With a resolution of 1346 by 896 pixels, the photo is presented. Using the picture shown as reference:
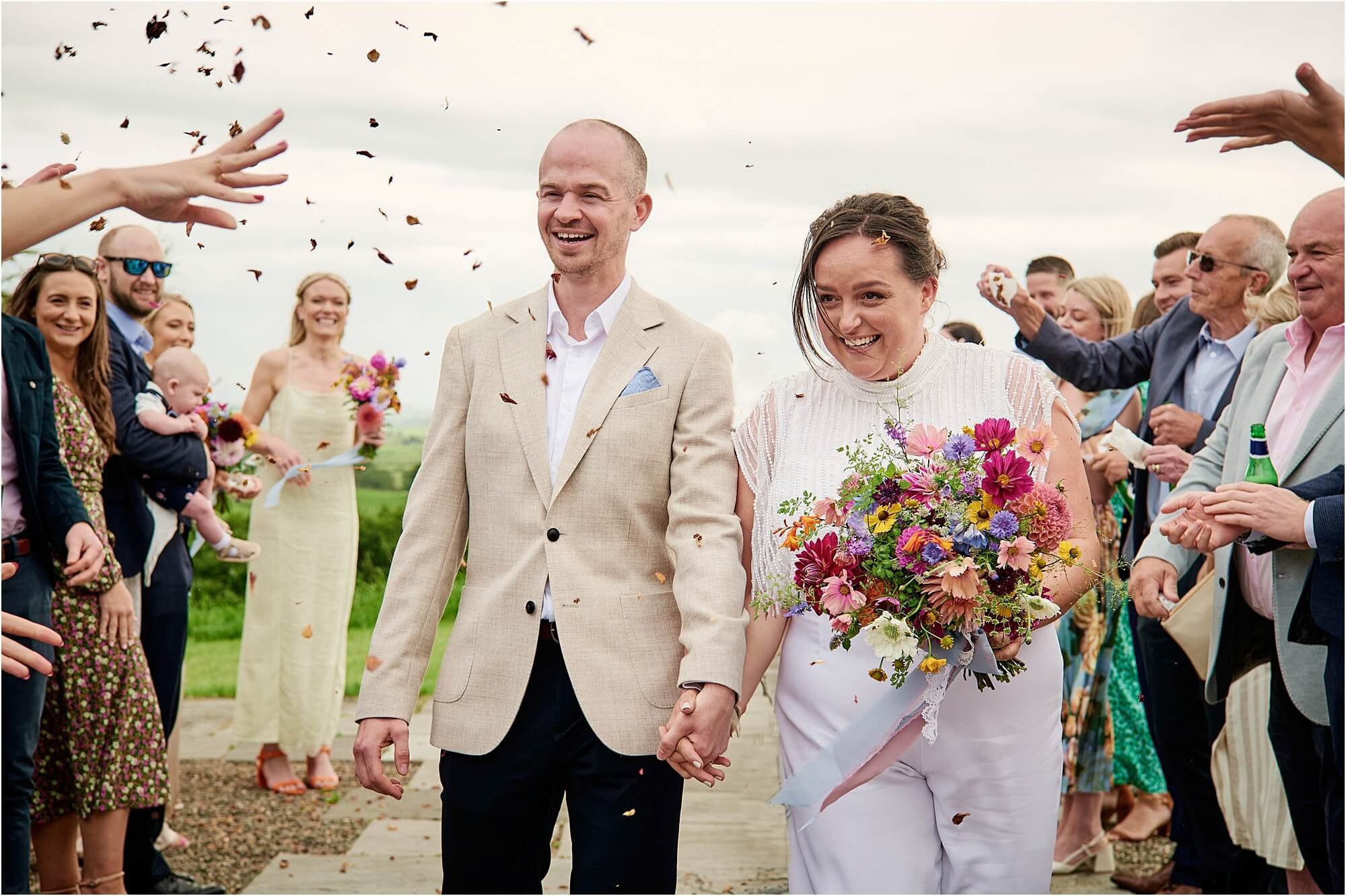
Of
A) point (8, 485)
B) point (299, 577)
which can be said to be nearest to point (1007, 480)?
point (8, 485)

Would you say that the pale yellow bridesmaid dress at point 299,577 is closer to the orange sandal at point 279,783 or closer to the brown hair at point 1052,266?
the orange sandal at point 279,783

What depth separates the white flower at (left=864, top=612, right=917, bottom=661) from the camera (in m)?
2.85

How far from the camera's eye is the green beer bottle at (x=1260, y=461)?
398cm

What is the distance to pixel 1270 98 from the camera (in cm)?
331

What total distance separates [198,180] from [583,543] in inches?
46.2

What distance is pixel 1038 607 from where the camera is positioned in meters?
2.89

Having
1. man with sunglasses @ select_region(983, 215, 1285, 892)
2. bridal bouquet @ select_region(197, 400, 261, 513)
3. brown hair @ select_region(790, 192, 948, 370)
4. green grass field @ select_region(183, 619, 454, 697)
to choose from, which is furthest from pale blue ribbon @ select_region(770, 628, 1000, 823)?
green grass field @ select_region(183, 619, 454, 697)

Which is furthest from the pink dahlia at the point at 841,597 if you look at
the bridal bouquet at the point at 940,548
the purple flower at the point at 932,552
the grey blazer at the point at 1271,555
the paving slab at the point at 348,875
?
the paving slab at the point at 348,875

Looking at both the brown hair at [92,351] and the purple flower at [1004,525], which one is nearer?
the purple flower at [1004,525]

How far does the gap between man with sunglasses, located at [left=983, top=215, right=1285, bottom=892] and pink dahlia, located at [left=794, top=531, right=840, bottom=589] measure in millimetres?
2314

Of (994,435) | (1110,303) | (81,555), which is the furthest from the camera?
(1110,303)

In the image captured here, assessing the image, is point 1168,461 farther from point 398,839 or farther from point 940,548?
point 398,839

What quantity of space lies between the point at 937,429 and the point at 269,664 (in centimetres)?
484

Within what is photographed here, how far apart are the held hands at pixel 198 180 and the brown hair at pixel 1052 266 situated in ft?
17.0
